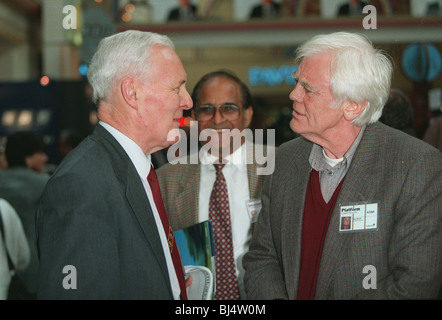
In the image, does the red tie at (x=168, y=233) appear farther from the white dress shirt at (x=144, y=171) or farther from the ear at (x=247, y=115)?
the ear at (x=247, y=115)

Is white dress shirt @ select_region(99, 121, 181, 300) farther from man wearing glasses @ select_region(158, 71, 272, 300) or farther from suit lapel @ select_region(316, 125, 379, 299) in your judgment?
man wearing glasses @ select_region(158, 71, 272, 300)

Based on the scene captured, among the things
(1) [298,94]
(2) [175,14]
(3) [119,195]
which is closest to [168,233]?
(3) [119,195]

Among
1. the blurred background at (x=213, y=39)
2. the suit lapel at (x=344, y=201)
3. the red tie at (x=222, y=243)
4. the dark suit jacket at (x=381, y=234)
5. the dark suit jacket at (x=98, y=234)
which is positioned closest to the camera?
the dark suit jacket at (x=98, y=234)

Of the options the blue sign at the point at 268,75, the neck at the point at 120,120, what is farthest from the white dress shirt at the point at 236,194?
the blue sign at the point at 268,75

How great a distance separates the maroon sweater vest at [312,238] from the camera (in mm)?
1919

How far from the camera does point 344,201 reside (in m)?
1.86

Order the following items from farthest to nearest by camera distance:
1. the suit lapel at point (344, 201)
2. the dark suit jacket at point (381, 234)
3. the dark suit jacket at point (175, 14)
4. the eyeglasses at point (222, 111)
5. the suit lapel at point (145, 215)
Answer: the dark suit jacket at point (175, 14) → the eyeglasses at point (222, 111) → the suit lapel at point (344, 201) → the dark suit jacket at point (381, 234) → the suit lapel at point (145, 215)

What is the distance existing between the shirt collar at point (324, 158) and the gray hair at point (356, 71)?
75 mm

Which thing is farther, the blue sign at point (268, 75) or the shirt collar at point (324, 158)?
the blue sign at point (268, 75)

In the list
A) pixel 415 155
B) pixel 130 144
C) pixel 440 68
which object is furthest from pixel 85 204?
pixel 440 68

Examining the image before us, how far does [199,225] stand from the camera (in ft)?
7.23

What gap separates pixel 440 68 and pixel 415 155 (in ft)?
6.89

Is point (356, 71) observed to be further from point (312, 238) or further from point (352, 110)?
point (312, 238)
